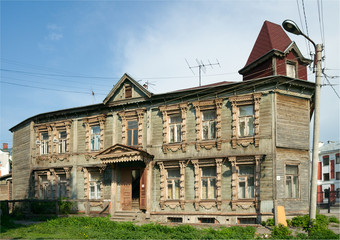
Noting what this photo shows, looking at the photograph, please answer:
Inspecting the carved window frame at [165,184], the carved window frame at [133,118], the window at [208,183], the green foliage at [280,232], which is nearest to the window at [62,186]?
the carved window frame at [133,118]

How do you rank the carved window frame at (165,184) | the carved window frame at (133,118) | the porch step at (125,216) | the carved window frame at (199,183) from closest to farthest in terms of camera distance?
the carved window frame at (199,183) → the carved window frame at (165,184) → the porch step at (125,216) → the carved window frame at (133,118)

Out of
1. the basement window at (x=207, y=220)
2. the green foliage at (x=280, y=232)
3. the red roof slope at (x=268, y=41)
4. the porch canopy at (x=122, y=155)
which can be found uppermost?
the red roof slope at (x=268, y=41)

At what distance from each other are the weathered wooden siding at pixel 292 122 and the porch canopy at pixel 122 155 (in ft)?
27.5

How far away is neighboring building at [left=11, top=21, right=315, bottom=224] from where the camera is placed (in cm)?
2162

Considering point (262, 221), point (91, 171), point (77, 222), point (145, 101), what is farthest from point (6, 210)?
point (262, 221)

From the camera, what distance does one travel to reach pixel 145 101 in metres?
26.3

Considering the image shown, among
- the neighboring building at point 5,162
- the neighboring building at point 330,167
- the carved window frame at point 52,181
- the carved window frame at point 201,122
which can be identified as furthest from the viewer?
the neighboring building at point 5,162

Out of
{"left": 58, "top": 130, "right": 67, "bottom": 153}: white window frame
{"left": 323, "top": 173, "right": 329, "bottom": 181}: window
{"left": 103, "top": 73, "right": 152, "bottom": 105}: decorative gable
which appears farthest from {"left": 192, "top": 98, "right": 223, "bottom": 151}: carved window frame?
{"left": 323, "top": 173, "right": 329, "bottom": 181}: window

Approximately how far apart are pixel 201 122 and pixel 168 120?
2451mm

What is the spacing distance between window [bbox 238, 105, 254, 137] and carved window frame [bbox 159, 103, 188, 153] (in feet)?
12.0

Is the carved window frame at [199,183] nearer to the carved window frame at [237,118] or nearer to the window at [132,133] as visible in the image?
the carved window frame at [237,118]

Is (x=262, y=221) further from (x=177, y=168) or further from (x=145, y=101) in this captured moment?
(x=145, y=101)

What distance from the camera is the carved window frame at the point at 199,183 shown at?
2264 centimetres

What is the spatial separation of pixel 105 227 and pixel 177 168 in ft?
19.6
